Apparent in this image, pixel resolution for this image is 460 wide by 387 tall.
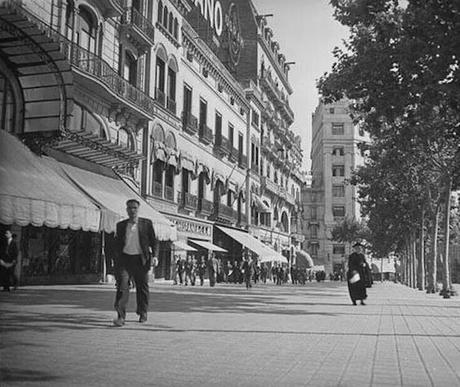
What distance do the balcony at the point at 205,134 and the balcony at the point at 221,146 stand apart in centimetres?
122

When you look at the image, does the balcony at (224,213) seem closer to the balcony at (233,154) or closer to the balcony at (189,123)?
the balcony at (233,154)

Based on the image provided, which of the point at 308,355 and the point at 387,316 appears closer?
the point at 308,355

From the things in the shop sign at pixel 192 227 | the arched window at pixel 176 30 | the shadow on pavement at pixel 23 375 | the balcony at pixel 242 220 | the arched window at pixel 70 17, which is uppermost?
the arched window at pixel 176 30

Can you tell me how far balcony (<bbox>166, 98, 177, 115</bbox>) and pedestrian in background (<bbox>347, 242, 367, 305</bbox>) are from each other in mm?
15581

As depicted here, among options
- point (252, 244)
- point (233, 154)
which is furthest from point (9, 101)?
point (252, 244)

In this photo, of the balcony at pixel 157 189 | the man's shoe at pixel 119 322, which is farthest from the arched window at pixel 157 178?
the man's shoe at pixel 119 322

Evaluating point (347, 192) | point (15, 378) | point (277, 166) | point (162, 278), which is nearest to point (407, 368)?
point (15, 378)

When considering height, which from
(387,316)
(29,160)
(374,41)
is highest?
(374,41)

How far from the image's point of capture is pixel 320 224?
92.9 meters

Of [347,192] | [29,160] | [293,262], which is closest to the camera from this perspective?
[29,160]

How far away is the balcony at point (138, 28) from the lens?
2456 centimetres

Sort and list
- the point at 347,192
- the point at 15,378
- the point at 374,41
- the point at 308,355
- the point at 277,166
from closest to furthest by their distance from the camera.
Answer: the point at 15,378, the point at 308,355, the point at 374,41, the point at 277,166, the point at 347,192

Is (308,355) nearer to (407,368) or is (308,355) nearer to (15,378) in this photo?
(407,368)

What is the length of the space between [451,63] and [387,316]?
6.13m
